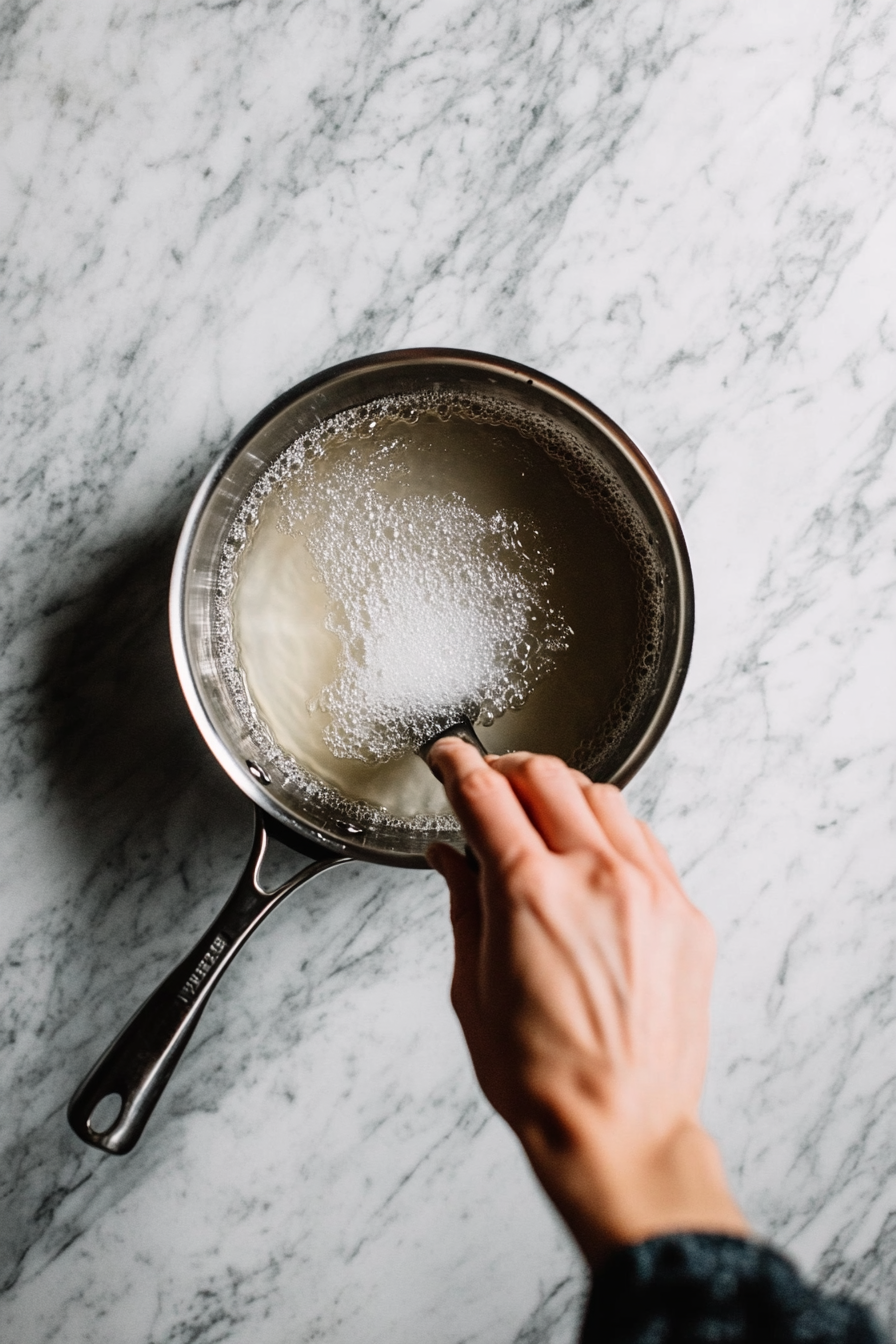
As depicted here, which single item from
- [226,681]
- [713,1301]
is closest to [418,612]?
[226,681]

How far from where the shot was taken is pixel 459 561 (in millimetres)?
680

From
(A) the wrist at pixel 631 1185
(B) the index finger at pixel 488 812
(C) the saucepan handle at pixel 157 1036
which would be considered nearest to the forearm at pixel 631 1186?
(A) the wrist at pixel 631 1185

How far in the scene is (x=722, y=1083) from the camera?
79cm

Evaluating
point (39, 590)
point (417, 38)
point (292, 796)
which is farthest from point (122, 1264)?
point (417, 38)

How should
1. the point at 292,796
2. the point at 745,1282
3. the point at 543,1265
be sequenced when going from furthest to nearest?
the point at 543,1265, the point at 292,796, the point at 745,1282

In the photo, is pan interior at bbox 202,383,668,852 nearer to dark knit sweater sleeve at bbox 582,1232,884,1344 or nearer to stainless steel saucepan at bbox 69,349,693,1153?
stainless steel saucepan at bbox 69,349,693,1153

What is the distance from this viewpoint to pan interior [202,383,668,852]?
66cm

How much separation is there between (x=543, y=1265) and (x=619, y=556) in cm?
58

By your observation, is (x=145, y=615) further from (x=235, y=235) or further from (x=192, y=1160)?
(x=192, y=1160)

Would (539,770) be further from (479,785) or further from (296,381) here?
(296,381)

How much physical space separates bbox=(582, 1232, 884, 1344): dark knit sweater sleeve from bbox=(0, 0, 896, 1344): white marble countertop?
359mm

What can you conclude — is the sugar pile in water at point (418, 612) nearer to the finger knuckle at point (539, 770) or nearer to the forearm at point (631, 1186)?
the finger knuckle at point (539, 770)

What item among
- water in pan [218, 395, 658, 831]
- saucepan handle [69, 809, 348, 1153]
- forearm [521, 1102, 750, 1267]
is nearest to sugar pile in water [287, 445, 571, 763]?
water in pan [218, 395, 658, 831]

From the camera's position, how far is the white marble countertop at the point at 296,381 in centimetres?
71
